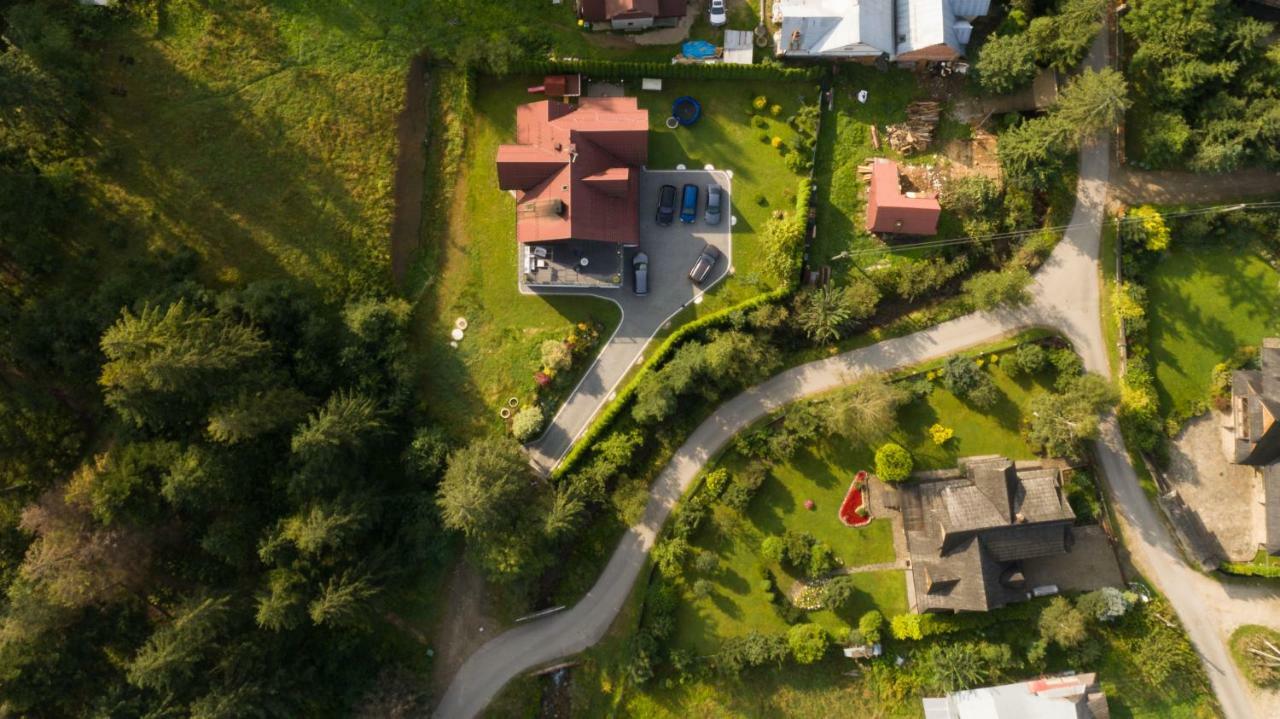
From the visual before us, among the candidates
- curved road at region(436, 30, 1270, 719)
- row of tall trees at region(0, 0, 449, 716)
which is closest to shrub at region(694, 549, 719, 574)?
curved road at region(436, 30, 1270, 719)

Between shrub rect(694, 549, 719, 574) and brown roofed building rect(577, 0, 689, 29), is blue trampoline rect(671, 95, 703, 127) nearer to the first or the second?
brown roofed building rect(577, 0, 689, 29)

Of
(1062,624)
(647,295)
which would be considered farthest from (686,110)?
(1062,624)

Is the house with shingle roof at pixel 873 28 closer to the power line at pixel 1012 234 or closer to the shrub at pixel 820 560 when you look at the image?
the power line at pixel 1012 234

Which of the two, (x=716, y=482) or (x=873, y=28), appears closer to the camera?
(x=873, y=28)

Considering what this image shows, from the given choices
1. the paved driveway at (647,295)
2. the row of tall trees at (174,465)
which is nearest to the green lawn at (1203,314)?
the paved driveway at (647,295)

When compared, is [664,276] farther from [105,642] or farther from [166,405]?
[105,642]

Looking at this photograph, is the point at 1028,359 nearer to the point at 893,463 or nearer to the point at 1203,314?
the point at 893,463

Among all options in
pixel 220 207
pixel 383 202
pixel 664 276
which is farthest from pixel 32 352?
pixel 664 276
